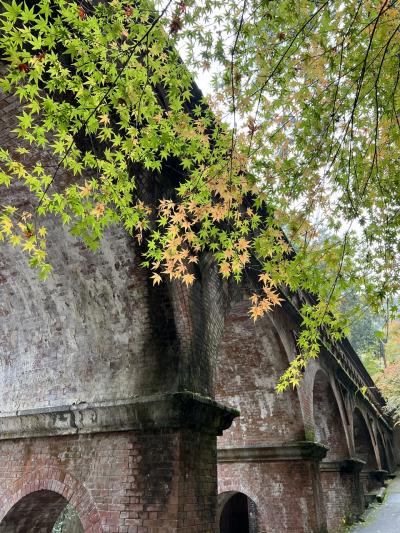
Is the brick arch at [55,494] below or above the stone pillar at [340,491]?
below

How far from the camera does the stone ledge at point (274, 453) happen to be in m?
9.62

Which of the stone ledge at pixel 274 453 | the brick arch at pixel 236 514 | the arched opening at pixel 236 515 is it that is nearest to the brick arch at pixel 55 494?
the stone ledge at pixel 274 453

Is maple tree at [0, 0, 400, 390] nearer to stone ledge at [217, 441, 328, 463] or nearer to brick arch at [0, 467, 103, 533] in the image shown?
brick arch at [0, 467, 103, 533]

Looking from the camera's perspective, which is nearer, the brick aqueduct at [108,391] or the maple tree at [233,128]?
the maple tree at [233,128]

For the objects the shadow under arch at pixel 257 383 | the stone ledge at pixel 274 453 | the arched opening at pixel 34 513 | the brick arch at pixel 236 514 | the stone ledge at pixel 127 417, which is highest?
the shadow under arch at pixel 257 383

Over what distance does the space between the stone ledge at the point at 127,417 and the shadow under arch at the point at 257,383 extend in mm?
3466

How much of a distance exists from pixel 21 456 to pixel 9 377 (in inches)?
55.0

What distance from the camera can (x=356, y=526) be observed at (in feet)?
46.1

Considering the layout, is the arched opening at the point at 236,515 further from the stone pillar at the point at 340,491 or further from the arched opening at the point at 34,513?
the arched opening at the point at 34,513

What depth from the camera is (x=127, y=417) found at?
555 centimetres

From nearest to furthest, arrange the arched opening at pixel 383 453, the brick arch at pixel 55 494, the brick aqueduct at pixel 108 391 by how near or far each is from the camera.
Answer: the brick aqueduct at pixel 108 391, the brick arch at pixel 55 494, the arched opening at pixel 383 453

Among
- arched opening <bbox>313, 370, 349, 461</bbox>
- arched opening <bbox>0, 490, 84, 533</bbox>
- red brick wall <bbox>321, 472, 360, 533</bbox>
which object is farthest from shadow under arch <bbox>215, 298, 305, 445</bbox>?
red brick wall <bbox>321, 472, 360, 533</bbox>

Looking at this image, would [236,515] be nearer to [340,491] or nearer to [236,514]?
[236,514]

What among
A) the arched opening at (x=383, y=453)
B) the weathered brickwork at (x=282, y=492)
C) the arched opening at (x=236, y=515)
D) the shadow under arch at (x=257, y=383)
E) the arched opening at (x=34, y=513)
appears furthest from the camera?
the arched opening at (x=383, y=453)
